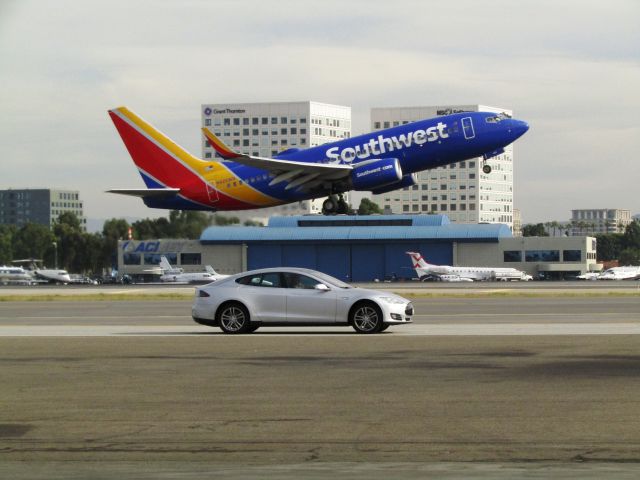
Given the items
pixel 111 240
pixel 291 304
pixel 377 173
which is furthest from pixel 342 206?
pixel 111 240

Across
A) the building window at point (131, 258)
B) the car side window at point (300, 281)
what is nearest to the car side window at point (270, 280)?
the car side window at point (300, 281)

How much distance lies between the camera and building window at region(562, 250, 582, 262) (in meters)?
123

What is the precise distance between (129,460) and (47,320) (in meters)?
23.7

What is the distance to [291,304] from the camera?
2552 centimetres

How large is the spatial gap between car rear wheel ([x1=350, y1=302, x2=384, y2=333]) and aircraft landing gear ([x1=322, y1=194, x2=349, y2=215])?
92.2ft

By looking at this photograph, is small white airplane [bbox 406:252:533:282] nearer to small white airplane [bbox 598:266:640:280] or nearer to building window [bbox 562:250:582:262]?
small white airplane [bbox 598:266:640:280]

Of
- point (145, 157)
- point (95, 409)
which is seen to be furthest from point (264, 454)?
point (145, 157)

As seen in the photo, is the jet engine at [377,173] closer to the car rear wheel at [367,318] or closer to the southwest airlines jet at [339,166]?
the southwest airlines jet at [339,166]

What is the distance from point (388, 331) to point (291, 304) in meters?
2.50

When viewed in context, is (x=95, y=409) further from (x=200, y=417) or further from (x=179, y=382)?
(x=179, y=382)

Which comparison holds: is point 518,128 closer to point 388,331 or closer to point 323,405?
point 388,331

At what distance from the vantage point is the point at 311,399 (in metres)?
14.9

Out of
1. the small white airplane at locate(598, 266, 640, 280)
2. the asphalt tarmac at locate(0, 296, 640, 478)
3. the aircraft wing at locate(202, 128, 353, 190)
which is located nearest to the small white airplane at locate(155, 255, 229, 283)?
the small white airplane at locate(598, 266, 640, 280)

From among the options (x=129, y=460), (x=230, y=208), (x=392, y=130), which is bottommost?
(x=129, y=460)
